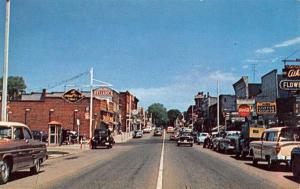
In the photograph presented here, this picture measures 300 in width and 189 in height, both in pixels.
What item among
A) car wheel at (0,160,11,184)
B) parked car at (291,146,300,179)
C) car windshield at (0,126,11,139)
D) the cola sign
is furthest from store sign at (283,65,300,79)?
car wheel at (0,160,11,184)

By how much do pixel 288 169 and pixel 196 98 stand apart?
145960 mm

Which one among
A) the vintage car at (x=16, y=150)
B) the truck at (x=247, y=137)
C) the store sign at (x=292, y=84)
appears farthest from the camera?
the store sign at (x=292, y=84)

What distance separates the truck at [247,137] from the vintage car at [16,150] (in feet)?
51.8

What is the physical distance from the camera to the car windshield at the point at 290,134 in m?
21.8

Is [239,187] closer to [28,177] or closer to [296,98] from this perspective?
[28,177]

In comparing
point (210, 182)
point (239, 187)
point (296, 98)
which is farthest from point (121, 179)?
point (296, 98)

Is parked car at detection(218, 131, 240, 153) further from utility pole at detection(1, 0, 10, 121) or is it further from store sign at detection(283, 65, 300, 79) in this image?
utility pole at detection(1, 0, 10, 121)

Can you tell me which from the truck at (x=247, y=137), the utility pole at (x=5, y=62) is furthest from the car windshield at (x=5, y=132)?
the truck at (x=247, y=137)

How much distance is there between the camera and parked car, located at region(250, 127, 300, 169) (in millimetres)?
21078

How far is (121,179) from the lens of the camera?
16.8 metres

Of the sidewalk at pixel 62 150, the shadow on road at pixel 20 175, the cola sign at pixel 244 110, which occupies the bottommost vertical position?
the sidewalk at pixel 62 150

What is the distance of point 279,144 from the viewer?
69.8 feet

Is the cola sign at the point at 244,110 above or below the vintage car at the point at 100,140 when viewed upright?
above

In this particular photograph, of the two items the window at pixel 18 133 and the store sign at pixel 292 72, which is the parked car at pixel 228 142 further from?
the window at pixel 18 133
